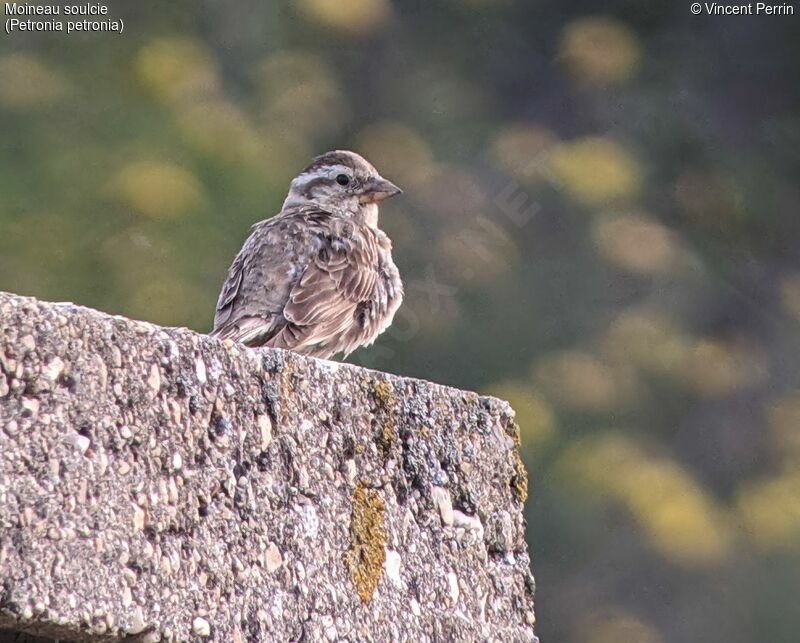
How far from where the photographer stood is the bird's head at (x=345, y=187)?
24.2ft

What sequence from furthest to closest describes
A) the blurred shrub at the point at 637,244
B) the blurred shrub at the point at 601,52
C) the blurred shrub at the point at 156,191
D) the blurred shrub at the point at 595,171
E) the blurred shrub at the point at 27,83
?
the blurred shrub at the point at 601,52 < the blurred shrub at the point at 595,171 < the blurred shrub at the point at 637,244 < the blurred shrub at the point at 27,83 < the blurred shrub at the point at 156,191

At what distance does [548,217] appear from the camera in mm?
15180

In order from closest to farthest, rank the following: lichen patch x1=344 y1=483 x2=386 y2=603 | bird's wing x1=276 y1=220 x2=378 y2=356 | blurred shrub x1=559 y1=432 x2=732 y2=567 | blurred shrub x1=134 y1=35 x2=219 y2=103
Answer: lichen patch x1=344 y1=483 x2=386 y2=603, bird's wing x1=276 y1=220 x2=378 y2=356, blurred shrub x1=134 y1=35 x2=219 y2=103, blurred shrub x1=559 y1=432 x2=732 y2=567

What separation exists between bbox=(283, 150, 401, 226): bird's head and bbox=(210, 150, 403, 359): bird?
4.2 inches

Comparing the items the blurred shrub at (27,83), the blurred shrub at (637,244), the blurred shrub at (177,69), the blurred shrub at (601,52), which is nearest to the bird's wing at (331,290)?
the blurred shrub at (27,83)

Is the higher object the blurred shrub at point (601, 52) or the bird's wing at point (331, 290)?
the blurred shrub at point (601, 52)

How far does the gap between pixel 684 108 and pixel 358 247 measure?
35.7 ft

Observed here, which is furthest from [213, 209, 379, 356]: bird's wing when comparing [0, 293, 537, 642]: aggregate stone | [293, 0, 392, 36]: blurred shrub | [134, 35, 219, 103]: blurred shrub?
[293, 0, 392, 36]: blurred shrub

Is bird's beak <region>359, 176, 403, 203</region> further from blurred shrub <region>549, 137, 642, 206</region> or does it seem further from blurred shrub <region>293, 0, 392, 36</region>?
blurred shrub <region>549, 137, 642, 206</region>

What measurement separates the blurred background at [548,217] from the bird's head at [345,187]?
3.04 m

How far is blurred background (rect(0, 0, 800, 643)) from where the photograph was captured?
38.2ft

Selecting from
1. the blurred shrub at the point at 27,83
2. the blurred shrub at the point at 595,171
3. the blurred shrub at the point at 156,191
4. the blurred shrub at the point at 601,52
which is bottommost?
the blurred shrub at the point at 156,191

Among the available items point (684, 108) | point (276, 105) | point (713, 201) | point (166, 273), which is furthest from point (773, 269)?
point (166, 273)

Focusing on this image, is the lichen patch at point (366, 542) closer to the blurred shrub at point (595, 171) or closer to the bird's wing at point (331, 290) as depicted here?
the bird's wing at point (331, 290)
